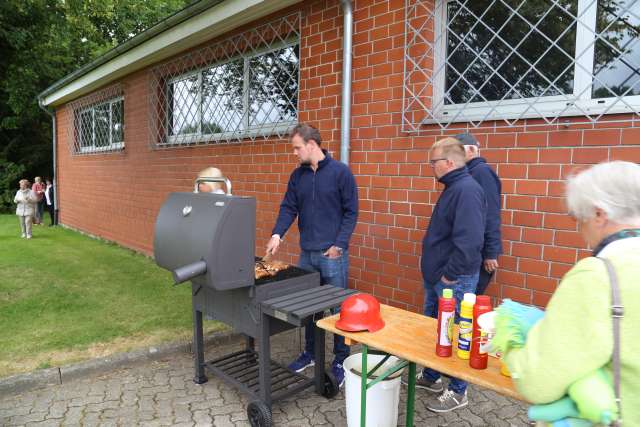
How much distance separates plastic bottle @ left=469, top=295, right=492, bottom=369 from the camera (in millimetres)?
1825

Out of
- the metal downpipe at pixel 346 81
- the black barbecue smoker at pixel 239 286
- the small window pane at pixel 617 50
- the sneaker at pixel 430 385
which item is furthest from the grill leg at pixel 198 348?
the small window pane at pixel 617 50

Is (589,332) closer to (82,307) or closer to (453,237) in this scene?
(453,237)

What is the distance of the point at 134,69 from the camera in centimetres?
809

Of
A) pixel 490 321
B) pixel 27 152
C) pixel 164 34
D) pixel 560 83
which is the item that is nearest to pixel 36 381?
pixel 490 321

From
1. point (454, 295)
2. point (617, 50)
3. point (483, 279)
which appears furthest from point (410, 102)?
point (454, 295)

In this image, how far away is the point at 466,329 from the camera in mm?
1927

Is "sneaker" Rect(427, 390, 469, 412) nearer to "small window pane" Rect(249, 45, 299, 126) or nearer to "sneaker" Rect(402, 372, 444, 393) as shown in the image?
"sneaker" Rect(402, 372, 444, 393)

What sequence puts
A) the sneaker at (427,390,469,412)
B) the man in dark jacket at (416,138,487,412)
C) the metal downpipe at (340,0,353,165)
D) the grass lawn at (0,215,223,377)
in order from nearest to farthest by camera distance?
1. the man in dark jacket at (416,138,487,412)
2. the sneaker at (427,390,469,412)
3. the grass lawn at (0,215,223,377)
4. the metal downpipe at (340,0,353,165)

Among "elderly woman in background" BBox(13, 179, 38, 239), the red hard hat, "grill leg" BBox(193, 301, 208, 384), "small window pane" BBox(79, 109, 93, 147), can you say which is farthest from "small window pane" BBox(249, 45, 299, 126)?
"elderly woman in background" BBox(13, 179, 38, 239)

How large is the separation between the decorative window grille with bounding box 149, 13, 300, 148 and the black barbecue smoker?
248cm

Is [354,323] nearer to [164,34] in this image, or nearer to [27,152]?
[164,34]

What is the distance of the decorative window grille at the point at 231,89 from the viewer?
514cm

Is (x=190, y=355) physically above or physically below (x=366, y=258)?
below

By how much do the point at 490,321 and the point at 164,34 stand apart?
6.33 metres
